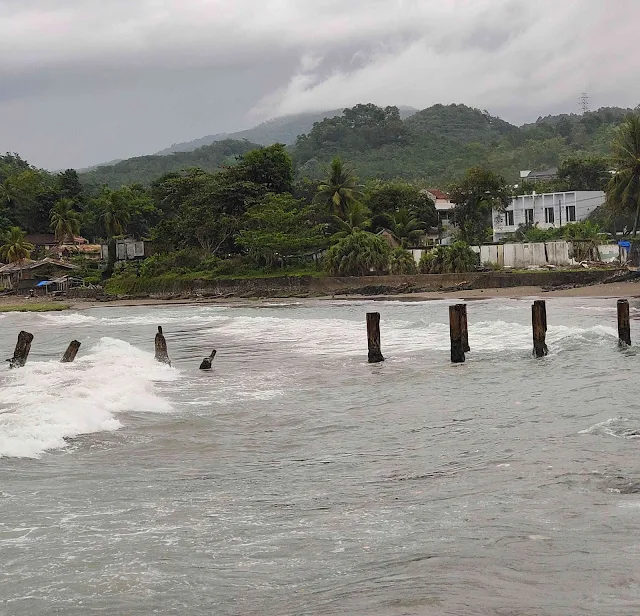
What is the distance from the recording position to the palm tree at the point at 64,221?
95.6m

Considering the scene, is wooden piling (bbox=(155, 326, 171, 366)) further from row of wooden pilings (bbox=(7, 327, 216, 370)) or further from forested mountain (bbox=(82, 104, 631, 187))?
forested mountain (bbox=(82, 104, 631, 187))

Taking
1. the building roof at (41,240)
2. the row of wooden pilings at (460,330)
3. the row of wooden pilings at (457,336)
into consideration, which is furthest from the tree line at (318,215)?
the row of wooden pilings at (460,330)

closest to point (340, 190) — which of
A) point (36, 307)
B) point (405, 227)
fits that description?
point (405, 227)

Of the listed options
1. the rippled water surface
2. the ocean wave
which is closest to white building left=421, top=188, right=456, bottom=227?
the rippled water surface

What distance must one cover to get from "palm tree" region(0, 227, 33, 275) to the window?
49587 mm

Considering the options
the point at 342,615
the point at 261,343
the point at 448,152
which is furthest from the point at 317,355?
the point at 448,152

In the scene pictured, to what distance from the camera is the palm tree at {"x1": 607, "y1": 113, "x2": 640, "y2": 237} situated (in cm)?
6088

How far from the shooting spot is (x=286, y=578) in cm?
720

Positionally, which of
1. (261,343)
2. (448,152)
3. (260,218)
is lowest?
(261,343)

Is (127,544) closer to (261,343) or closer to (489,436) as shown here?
(489,436)

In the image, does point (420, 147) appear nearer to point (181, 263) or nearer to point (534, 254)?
point (181, 263)

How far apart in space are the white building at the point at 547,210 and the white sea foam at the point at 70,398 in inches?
2326

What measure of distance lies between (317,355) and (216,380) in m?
5.57

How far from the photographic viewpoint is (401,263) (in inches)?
2539
